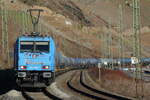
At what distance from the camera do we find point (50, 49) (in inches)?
1201

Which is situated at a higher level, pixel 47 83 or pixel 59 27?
pixel 59 27

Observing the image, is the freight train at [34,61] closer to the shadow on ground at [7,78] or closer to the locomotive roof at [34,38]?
the locomotive roof at [34,38]

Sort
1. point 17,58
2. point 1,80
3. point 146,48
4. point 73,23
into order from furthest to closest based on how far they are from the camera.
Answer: point 146,48
point 73,23
point 1,80
point 17,58

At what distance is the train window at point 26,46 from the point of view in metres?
30.3

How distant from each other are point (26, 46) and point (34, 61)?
123cm

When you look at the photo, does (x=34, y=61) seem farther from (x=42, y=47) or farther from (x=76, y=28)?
(x=76, y=28)

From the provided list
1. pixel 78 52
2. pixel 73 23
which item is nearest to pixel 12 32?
pixel 78 52

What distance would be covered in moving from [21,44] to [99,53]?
363ft

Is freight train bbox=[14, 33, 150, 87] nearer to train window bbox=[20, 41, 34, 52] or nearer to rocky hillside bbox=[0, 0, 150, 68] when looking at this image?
train window bbox=[20, 41, 34, 52]

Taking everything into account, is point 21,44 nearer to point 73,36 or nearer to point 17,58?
point 17,58

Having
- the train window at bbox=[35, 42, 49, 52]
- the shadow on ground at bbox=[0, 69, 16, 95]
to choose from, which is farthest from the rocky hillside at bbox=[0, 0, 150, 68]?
the train window at bbox=[35, 42, 49, 52]

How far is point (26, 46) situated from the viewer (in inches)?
1201

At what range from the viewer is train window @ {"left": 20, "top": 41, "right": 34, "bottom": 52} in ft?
99.6

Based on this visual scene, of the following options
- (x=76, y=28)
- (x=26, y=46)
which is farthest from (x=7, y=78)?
(x=76, y=28)
